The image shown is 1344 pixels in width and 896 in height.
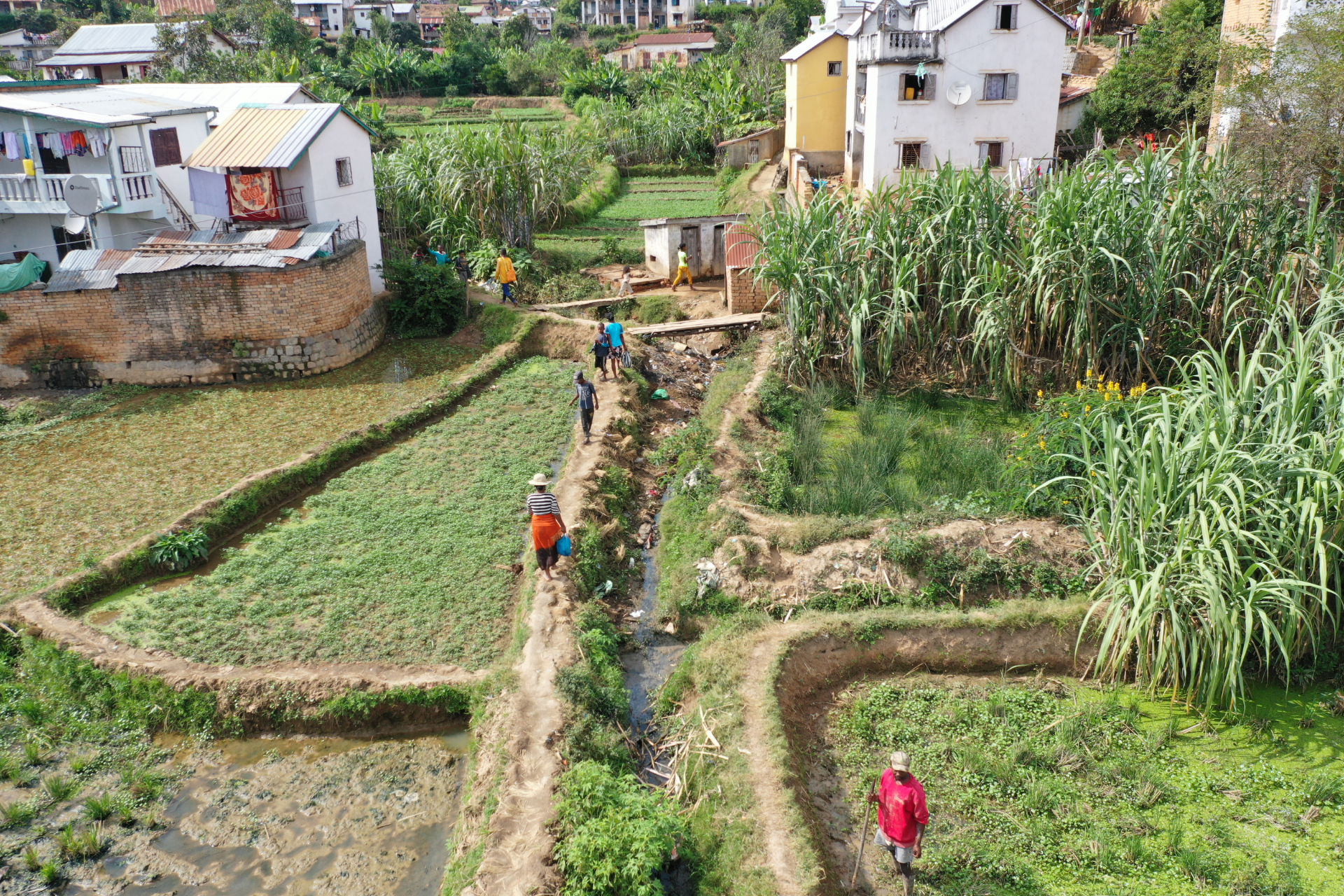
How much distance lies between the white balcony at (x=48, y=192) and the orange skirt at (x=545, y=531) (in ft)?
42.8

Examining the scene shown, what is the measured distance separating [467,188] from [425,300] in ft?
15.6

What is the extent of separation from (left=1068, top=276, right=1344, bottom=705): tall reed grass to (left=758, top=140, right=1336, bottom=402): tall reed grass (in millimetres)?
3744

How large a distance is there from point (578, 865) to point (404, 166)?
20157 millimetres

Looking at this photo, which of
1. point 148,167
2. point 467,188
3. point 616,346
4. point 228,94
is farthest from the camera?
point 467,188

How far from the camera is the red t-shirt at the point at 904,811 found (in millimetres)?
5957

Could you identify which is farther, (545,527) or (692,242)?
(692,242)

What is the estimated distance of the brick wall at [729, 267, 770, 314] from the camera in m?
18.2

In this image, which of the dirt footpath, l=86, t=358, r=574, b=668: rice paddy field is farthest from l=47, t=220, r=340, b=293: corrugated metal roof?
the dirt footpath

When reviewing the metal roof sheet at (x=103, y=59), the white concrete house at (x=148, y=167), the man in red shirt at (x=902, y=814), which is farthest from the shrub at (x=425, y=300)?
the metal roof sheet at (x=103, y=59)

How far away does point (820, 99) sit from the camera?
103 ft

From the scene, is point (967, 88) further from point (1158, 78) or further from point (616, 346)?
point (616, 346)

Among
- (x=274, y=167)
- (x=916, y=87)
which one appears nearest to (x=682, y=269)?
(x=274, y=167)

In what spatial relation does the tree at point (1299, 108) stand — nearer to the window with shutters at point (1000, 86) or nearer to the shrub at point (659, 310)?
the window with shutters at point (1000, 86)

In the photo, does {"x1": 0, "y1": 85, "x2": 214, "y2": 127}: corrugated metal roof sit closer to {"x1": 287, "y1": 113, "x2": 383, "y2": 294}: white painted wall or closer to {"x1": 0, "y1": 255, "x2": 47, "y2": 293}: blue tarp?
{"x1": 0, "y1": 255, "x2": 47, "y2": 293}: blue tarp
